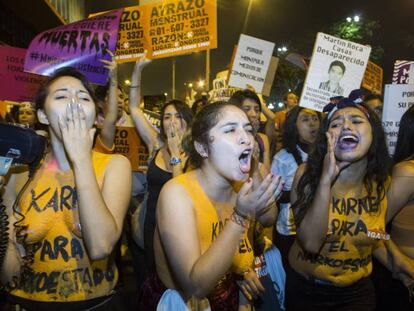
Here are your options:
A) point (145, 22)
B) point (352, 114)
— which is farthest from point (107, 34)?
point (352, 114)

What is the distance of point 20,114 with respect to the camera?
213 inches

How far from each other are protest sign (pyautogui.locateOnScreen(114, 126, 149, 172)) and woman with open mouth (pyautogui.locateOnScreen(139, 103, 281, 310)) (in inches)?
135

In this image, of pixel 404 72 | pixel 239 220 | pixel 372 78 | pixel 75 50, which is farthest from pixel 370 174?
pixel 372 78

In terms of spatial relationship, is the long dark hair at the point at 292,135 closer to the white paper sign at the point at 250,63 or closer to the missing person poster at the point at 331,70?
the missing person poster at the point at 331,70

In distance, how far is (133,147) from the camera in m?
6.12

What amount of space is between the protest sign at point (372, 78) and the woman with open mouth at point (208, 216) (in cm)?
619

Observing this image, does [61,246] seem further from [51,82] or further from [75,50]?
[75,50]

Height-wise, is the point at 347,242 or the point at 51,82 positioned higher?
the point at 51,82

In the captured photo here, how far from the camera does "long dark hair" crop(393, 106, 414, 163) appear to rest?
11.1 ft

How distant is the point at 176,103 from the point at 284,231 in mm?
1884

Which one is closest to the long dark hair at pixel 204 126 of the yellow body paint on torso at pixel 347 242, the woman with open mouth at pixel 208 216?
the woman with open mouth at pixel 208 216

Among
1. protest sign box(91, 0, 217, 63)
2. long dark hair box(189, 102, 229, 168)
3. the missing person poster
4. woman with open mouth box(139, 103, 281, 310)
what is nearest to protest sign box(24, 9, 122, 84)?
protest sign box(91, 0, 217, 63)

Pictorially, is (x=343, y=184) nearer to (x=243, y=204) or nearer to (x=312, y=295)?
(x=312, y=295)

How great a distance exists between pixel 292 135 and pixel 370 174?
5.19 feet
